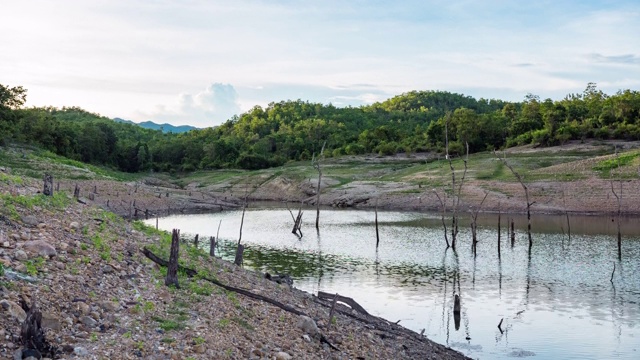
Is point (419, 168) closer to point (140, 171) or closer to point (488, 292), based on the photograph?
point (140, 171)

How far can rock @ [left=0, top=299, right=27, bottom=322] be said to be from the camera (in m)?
13.2

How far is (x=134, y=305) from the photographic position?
1639cm

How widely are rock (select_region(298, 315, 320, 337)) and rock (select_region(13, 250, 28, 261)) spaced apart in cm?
802

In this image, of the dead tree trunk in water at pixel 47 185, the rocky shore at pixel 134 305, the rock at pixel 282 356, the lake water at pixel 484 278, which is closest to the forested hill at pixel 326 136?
the lake water at pixel 484 278

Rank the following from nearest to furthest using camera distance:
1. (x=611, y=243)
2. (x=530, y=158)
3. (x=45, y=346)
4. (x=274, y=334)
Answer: (x=45, y=346)
(x=274, y=334)
(x=611, y=243)
(x=530, y=158)

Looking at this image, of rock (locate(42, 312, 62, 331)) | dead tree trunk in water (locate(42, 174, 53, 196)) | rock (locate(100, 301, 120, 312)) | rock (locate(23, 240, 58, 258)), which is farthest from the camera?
dead tree trunk in water (locate(42, 174, 53, 196))

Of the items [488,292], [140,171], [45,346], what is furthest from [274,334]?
[140,171]

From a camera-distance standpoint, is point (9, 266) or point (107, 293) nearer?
point (9, 266)

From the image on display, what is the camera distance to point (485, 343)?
27.2 m

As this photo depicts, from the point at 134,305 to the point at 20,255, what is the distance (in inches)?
122

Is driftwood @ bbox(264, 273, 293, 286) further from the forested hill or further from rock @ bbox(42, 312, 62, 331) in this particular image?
the forested hill

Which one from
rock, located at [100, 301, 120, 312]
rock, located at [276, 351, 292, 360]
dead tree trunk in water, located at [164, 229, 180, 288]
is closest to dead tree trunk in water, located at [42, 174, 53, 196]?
dead tree trunk in water, located at [164, 229, 180, 288]

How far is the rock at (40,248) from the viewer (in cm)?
1681

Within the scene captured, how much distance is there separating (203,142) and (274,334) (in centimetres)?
17199
